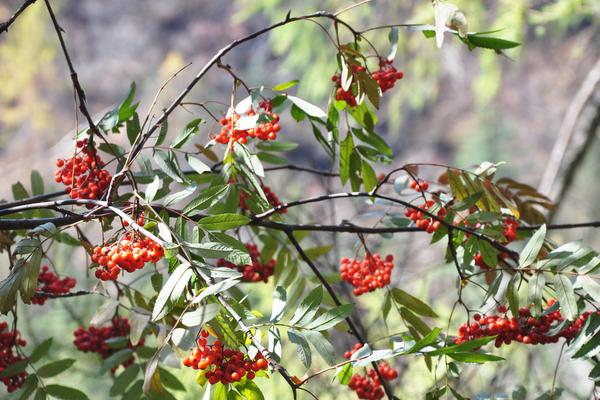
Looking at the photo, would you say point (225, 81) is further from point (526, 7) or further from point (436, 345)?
point (436, 345)

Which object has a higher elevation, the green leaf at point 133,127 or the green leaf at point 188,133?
the green leaf at point 133,127

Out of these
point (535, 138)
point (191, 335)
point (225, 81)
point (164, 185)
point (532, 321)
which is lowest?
point (535, 138)

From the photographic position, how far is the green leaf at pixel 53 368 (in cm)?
104

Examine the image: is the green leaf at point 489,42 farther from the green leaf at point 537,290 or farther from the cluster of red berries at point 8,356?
the cluster of red berries at point 8,356

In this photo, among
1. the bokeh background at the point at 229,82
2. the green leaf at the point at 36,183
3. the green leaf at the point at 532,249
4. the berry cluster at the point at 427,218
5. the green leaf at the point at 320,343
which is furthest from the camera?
the bokeh background at the point at 229,82

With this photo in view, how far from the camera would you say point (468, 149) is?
29.8 feet

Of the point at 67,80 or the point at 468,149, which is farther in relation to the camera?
the point at 67,80

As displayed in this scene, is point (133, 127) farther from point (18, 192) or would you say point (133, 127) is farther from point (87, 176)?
point (18, 192)

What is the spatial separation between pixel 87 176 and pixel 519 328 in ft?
1.87

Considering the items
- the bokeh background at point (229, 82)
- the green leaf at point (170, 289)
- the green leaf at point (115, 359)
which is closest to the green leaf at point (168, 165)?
the green leaf at point (170, 289)

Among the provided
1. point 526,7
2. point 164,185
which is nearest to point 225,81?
point 526,7

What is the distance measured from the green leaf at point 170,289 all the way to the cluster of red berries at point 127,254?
0.12 ft

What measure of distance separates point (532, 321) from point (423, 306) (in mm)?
188

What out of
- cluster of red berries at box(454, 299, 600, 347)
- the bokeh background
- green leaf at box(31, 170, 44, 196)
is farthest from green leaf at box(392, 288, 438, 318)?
the bokeh background
